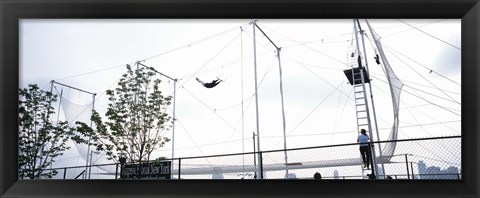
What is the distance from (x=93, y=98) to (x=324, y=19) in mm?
7376

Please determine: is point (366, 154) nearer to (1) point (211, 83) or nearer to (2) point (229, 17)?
(2) point (229, 17)

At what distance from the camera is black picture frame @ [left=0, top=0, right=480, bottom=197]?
58.2 inches

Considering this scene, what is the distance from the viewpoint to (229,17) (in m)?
1.55

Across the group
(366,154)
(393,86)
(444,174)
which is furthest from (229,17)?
(393,86)

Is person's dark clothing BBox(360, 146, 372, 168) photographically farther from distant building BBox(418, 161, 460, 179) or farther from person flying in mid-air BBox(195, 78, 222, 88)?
person flying in mid-air BBox(195, 78, 222, 88)

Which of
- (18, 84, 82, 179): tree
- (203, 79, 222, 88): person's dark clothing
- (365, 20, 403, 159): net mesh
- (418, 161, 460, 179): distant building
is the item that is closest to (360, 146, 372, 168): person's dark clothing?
(365, 20, 403, 159): net mesh

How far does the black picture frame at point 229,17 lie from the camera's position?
1.48 meters

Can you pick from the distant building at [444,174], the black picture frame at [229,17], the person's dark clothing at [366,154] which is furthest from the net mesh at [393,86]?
the black picture frame at [229,17]
